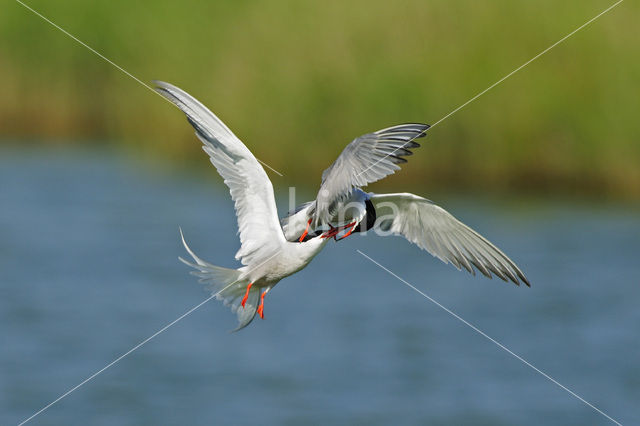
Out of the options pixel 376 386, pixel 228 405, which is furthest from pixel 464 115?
pixel 228 405

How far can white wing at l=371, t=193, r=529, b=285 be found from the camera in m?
6.14

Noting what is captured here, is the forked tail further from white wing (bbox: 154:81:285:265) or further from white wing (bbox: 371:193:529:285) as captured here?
white wing (bbox: 371:193:529:285)

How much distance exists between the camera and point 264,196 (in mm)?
5523

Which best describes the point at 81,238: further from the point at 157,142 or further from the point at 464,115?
the point at 464,115

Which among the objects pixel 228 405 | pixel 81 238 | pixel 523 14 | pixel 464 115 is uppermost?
pixel 523 14

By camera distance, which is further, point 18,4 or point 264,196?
point 18,4

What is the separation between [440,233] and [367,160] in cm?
125

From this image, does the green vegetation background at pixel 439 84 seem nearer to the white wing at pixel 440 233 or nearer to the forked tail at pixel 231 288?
the white wing at pixel 440 233

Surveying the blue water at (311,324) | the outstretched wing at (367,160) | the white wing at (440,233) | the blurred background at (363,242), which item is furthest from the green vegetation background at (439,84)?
the outstretched wing at (367,160)

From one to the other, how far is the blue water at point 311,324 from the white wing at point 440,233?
15.1 ft

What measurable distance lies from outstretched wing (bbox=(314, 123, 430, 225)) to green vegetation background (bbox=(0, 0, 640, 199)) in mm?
7711

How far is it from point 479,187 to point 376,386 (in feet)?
12.7

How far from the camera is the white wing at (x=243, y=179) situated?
5426 mm

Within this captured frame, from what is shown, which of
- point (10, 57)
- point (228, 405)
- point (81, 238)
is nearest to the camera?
point (228, 405)
